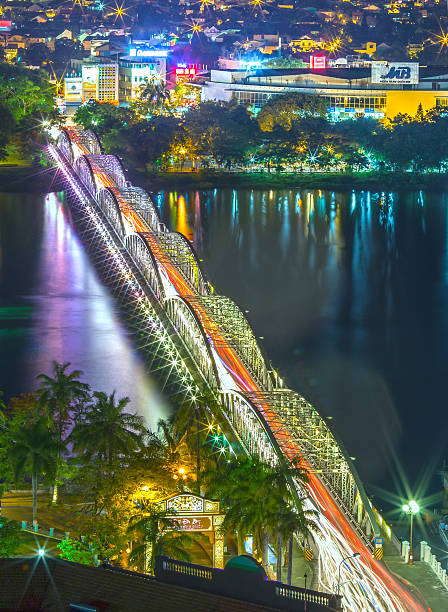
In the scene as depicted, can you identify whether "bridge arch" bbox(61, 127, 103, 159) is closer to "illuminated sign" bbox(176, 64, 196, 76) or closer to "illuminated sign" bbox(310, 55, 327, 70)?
"illuminated sign" bbox(176, 64, 196, 76)

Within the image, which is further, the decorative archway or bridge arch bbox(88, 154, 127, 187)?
bridge arch bbox(88, 154, 127, 187)

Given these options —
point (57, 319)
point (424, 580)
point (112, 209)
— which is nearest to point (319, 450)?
point (424, 580)

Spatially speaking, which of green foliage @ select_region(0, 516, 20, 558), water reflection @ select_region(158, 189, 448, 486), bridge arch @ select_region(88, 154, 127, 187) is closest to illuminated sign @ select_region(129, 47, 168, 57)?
water reflection @ select_region(158, 189, 448, 486)

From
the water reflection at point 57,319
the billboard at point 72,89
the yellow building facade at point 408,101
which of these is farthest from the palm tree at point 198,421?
the billboard at point 72,89

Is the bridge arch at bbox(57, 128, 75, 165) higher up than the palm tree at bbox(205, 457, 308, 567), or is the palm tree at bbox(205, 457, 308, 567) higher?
the bridge arch at bbox(57, 128, 75, 165)

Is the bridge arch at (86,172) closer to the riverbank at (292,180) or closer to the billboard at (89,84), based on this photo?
the riverbank at (292,180)

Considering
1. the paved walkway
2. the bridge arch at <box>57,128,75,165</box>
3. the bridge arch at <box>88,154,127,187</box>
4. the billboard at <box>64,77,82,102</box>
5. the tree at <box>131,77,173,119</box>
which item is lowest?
the paved walkway
